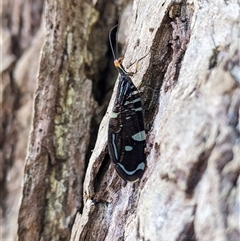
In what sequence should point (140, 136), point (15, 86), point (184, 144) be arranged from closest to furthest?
point (184, 144), point (140, 136), point (15, 86)

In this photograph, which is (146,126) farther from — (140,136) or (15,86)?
(15,86)

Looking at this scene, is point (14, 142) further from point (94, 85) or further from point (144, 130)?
point (144, 130)

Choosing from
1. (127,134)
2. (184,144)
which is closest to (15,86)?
(127,134)

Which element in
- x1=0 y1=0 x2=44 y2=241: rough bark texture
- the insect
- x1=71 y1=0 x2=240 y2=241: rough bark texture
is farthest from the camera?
x1=0 y1=0 x2=44 y2=241: rough bark texture


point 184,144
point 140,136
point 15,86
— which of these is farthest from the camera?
point 15,86

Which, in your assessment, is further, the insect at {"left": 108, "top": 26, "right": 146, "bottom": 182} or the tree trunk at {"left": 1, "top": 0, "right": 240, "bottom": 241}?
the insect at {"left": 108, "top": 26, "right": 146, "bottom": 182}

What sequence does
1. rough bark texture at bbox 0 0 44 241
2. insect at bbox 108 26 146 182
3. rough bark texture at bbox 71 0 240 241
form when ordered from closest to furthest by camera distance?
rough bark texture at bbox 71 0 240 241 → insect at bbox 108 26 146 182 → rough bark texture at bbox 0 0 44 241

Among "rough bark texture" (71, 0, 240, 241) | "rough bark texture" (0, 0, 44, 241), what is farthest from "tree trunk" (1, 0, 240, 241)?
"rough bark texture" (0, 0, 44, 241)

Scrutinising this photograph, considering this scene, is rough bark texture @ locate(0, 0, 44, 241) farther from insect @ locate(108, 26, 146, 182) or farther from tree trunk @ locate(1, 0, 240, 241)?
insect @ locate(108, 26, 146, 182)
